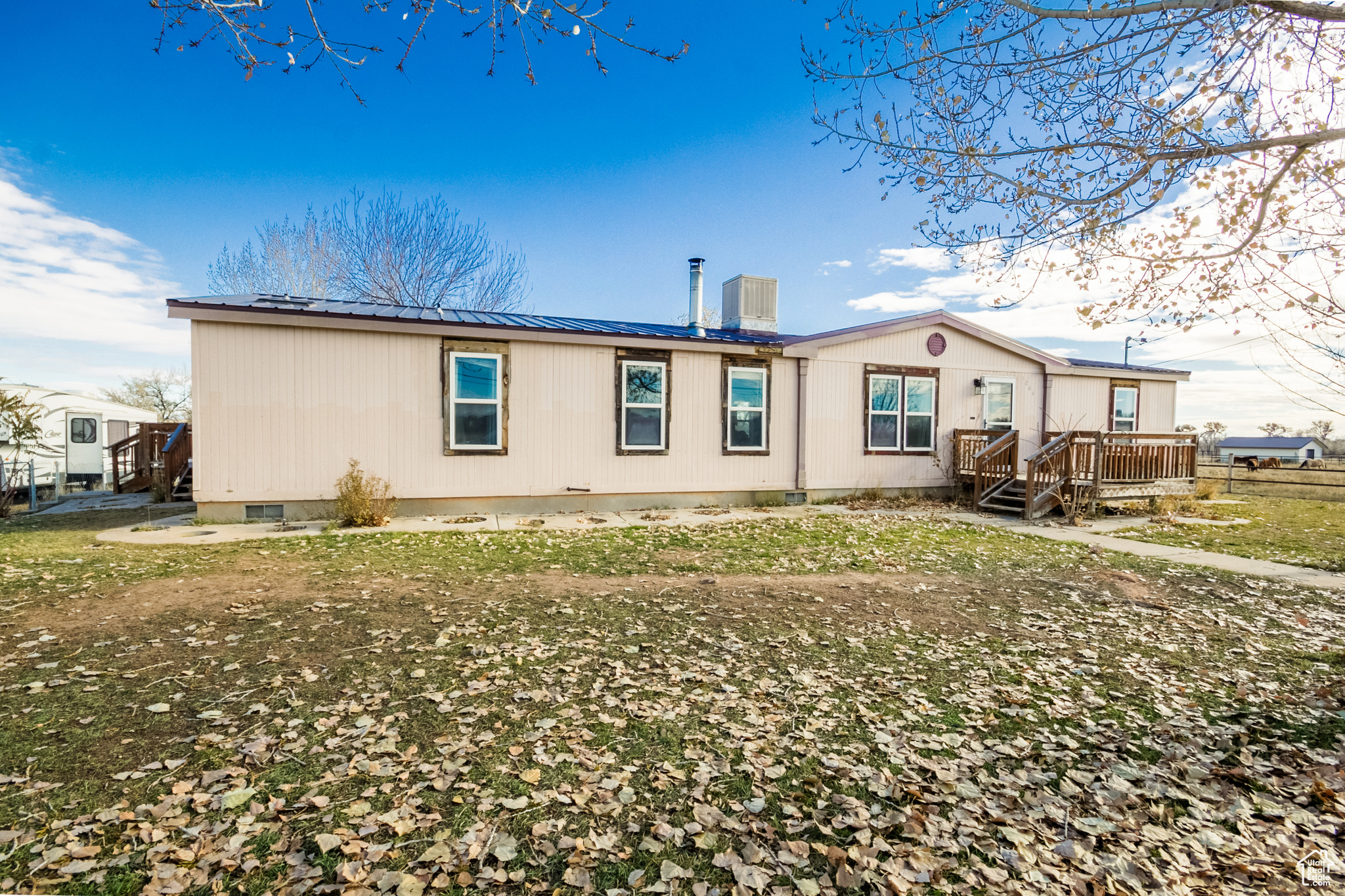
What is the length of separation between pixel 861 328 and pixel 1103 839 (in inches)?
A: 455

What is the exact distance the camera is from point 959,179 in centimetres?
515

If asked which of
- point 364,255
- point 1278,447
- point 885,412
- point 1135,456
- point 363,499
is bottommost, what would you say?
point 363,499

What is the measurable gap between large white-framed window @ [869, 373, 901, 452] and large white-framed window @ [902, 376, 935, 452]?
206mm

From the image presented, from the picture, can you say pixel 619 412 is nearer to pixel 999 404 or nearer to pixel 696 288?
pixel 696 288

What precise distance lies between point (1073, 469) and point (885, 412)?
3.63 meters

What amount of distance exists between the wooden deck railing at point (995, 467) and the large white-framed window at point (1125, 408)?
16.9 feet

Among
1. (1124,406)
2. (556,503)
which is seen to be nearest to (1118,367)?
(1124,406)

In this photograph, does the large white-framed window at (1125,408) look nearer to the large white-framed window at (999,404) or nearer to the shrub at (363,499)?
the large white-framed window at (999,404)

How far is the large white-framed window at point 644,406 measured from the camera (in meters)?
11.7

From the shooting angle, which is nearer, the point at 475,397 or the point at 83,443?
the point at 475,397

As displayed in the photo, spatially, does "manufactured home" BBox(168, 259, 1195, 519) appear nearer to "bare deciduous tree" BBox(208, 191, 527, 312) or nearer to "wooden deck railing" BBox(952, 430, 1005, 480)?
"wooden deck railing" BBox(952, 430, 1005, 480)

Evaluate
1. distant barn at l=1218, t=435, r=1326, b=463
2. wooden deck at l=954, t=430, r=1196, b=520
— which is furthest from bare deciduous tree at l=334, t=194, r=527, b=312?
distant barn at l=1218, t=435, r=1326, b=463

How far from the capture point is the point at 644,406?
11.9 meters

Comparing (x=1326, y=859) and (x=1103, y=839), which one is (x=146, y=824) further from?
(x=1326, y=859)
